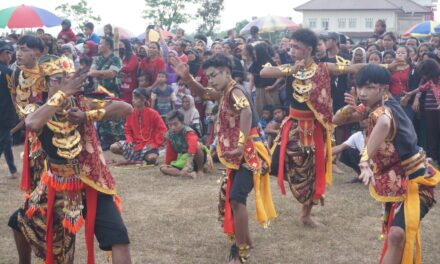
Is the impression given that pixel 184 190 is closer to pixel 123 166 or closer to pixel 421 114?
pixel 123 166

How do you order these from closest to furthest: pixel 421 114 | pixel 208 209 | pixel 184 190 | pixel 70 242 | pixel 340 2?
pixel 70 242, pixel 208 209, pixel 184 190, pixel 421 114, pixel 340 2

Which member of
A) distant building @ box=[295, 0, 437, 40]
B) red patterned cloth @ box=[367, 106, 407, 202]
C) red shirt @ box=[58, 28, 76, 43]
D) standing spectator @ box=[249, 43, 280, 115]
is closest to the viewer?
red patterned cloth @ box=[367, 106, 407, 202]

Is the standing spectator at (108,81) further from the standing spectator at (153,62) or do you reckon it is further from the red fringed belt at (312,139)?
the red fringed belt at (312,139)

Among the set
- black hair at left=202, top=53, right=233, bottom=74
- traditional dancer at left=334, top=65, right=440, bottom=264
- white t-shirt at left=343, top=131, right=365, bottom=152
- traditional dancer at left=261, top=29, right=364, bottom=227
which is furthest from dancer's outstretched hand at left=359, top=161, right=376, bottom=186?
white t-shirt at left=343, top=131, right=365, bottom=152

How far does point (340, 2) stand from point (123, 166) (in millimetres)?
55496

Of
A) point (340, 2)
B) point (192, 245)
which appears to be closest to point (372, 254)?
point (192, 245)

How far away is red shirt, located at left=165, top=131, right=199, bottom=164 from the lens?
8.62 metres

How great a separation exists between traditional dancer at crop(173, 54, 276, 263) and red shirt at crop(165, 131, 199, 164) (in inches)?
135

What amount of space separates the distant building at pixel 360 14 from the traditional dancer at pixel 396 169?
178ft

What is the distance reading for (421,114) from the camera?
353 inches

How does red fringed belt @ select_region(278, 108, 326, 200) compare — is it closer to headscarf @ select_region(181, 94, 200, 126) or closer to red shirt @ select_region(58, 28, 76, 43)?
headscarf @ select_region(181, 94, 200, 126)

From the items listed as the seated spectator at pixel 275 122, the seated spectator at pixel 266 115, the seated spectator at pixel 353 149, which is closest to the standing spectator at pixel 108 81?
the seated spectator at pixel 266 115

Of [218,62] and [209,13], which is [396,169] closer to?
[218,62]

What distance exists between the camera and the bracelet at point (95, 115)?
367cm
